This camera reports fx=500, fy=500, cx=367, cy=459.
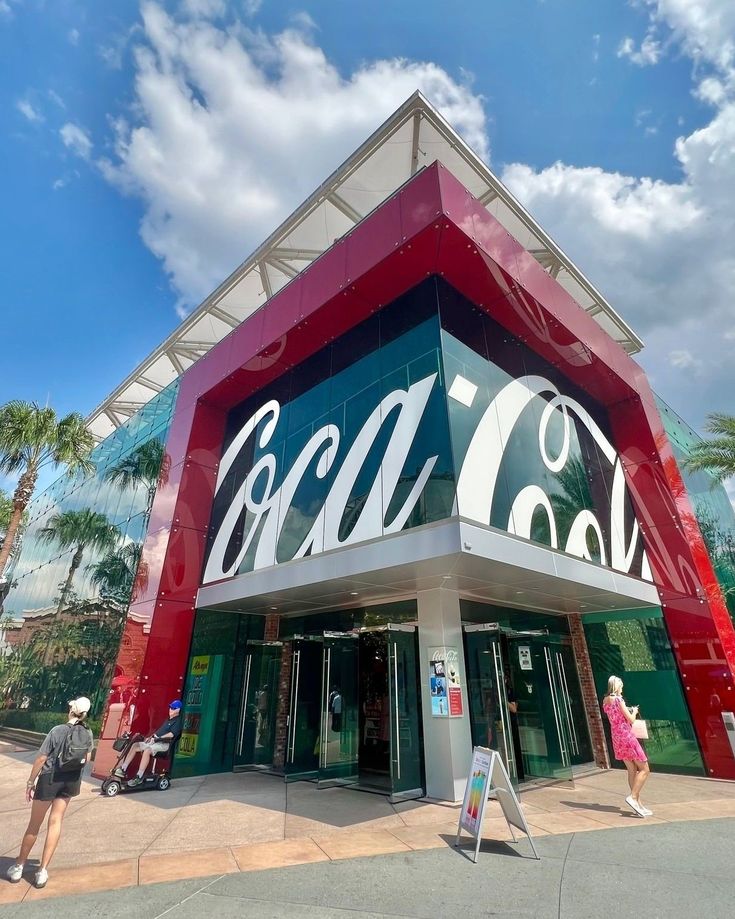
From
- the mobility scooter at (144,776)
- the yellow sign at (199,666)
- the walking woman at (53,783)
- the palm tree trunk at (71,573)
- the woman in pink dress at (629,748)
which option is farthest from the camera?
the palm tree trunk at (71,573)

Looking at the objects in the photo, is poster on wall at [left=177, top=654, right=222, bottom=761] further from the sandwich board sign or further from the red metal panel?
the sandwich board sign

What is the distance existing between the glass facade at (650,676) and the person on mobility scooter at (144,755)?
10.3 metres

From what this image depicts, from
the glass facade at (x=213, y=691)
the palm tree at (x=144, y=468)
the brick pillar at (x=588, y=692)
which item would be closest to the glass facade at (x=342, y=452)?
the glass facade at (x=213, y=691)

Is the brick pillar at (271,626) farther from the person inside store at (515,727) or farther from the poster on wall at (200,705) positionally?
the person inside store at (515,727)

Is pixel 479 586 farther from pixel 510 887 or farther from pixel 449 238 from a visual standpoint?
pixel 449 238

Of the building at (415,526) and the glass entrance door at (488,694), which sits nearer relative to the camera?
the building at (415,526)

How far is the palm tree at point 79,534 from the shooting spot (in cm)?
1642

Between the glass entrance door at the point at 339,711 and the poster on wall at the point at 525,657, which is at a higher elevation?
the poster on wall at the point at 525,657

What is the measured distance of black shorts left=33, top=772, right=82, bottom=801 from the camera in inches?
208

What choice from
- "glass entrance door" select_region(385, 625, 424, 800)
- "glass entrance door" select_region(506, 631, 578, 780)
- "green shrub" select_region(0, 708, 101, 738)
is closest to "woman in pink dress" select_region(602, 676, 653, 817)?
"glass entrance door" select_region(506, 631, 578, 780)

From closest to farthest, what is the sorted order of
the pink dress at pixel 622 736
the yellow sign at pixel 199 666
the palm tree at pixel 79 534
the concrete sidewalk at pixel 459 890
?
1. the concrete sidewalk at pixel 459 890
2. the pink dress at pixel 622 736
3. the yellow sign at pixel 199 666
4. the palm tree at pixel 79 534

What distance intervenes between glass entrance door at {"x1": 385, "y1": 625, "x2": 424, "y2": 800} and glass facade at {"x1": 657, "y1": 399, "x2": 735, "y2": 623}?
1158 centimetres

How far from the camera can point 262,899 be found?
470cm

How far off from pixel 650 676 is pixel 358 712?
23.8 ft
